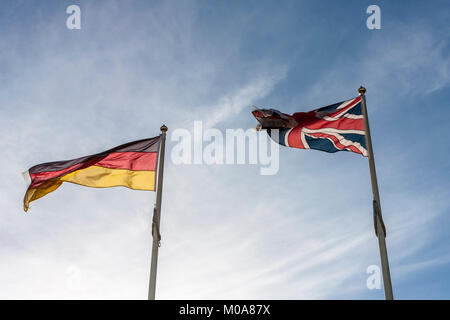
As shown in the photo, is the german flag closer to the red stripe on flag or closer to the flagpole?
the red stripe on flag

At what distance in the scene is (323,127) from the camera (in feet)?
60.8

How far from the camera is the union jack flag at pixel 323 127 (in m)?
17.8

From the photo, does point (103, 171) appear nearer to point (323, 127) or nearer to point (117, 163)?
point (117, 163)

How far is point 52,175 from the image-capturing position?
714 inches

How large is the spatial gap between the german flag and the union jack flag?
4831 millimetres

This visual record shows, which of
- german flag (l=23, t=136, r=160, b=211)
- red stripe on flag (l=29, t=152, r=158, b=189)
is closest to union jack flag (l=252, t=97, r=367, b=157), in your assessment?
red stripe on flag (l=29, t=152, r=158, b=189)

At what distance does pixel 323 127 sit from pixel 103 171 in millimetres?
8469

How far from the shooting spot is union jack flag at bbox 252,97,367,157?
1784cm

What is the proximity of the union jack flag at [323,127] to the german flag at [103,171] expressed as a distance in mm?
4831

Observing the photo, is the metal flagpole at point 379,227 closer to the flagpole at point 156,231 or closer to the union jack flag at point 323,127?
the union jack flag at point 323,127

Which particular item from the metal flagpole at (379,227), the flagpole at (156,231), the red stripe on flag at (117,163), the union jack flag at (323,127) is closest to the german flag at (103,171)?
the red stripe on flag at (117,163)
